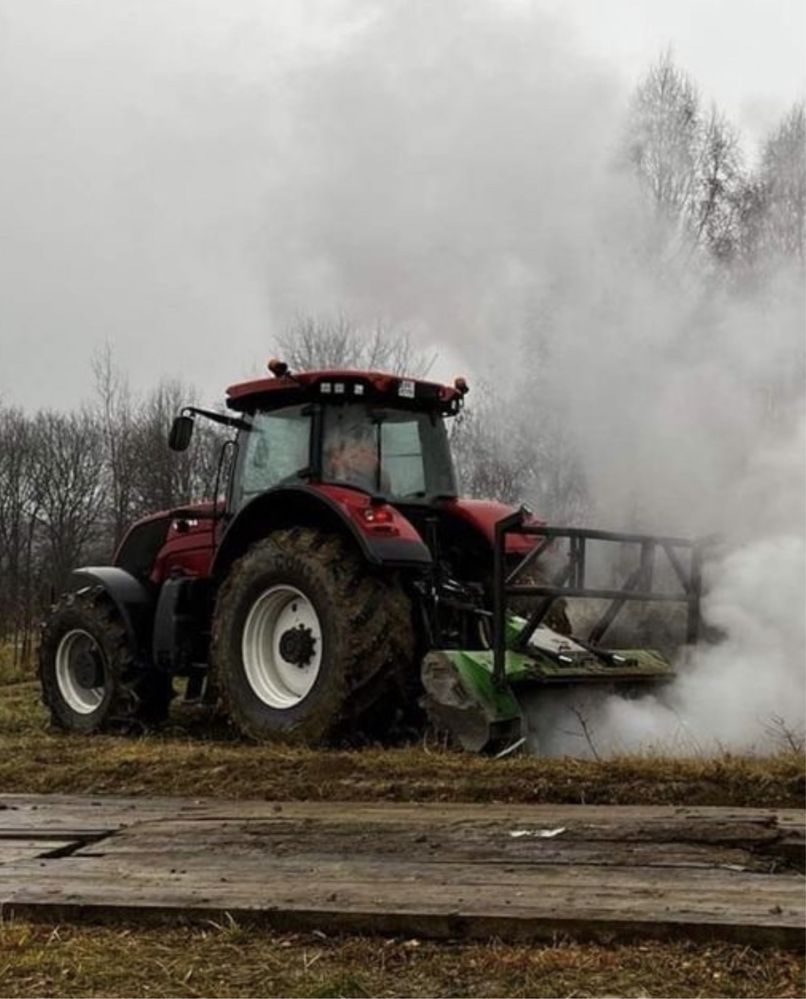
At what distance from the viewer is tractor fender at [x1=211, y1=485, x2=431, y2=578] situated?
Result: 731 centimetres

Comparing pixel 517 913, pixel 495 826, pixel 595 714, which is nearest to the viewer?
pixel 517 913

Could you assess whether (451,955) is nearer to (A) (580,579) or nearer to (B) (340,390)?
(A) (580,579)

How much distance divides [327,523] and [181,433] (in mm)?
1479

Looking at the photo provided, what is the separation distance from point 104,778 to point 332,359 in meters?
7.07

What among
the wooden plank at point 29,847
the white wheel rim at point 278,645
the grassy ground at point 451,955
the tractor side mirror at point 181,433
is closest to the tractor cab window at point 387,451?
the white wheel rim at point 278,645

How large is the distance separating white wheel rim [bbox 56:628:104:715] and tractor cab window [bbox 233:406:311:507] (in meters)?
1.61

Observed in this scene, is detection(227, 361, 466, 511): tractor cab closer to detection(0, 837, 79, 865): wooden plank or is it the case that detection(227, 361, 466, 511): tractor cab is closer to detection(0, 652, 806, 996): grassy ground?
detection(0, 652, 806, 996): grassy ground

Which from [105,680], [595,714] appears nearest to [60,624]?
[105,680]

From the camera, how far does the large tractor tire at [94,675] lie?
892 centimetres

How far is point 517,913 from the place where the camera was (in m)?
3.53

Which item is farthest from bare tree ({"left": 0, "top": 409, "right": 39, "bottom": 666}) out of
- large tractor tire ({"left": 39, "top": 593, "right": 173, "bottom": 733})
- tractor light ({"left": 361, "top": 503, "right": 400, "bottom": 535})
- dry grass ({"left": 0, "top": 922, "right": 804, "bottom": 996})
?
dry grass ({"left": 0, "top": 922, "right": 804, "bottom": 996})

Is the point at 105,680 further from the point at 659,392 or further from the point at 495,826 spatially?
the point at 495,826

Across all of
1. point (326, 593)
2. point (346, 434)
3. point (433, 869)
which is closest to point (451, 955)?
point (433, 869)

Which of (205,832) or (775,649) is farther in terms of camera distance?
(775,649)
